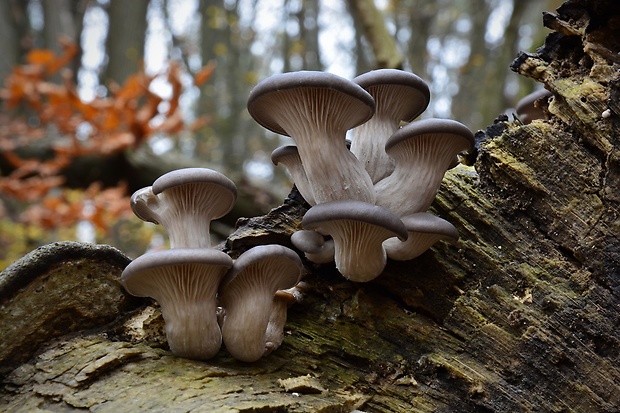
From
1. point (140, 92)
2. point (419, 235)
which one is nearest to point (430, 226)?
point (419, 235)

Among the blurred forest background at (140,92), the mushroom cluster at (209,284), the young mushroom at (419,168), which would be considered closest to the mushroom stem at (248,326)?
the mushroom cluster at (209,284)

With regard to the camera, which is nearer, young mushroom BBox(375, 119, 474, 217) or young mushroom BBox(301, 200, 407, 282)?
young mushroom BBox(301, 200, 407, 282)

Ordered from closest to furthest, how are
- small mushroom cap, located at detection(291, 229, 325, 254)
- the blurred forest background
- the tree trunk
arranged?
the tree trunk → small mushroom cap, located at detection(291, 229, 325, 254) → the blurred forest background

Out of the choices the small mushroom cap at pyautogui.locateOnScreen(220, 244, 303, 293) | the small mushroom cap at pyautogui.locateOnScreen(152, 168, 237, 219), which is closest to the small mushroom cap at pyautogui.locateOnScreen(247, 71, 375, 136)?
the small mushroom cap at pyautogui.locateOnScreen(152, 168, 237, 219)

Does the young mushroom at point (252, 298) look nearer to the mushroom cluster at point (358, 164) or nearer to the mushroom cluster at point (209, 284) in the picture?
the mushroom cluster at point (209, 284)

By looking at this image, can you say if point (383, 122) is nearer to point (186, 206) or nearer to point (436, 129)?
point (436, 129)

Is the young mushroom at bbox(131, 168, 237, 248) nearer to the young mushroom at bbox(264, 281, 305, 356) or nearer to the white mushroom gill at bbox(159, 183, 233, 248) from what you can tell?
the white mushroom gill at bbox(159, 183, 233, 248)
